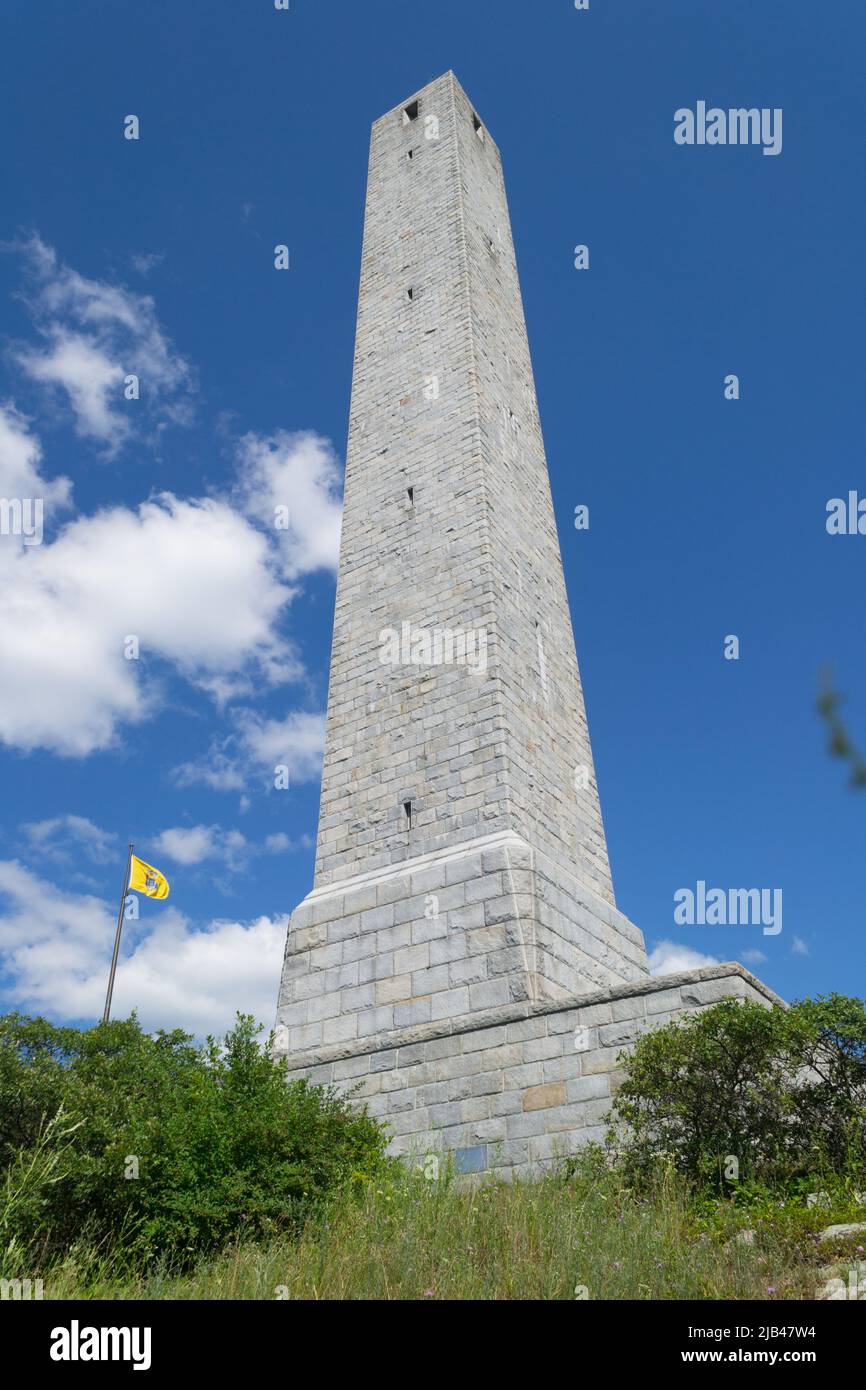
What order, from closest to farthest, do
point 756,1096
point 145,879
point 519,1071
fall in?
point 756,1096
point 519,1071
point 145,879

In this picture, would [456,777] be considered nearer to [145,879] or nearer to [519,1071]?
[519,1071]

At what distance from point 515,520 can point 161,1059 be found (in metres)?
9.54

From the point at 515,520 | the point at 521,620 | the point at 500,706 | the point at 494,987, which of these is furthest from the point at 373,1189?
the point at 515,520

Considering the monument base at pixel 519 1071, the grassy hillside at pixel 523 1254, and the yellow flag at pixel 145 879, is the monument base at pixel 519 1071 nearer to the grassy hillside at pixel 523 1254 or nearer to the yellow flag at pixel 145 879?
the grassy hillside at pixel 523 1254

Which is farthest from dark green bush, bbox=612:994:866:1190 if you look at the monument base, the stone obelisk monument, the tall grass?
the stone obelisk monument

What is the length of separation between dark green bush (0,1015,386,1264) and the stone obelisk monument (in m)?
1.51

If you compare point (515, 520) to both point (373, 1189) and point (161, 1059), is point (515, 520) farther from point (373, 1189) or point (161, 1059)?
point (373, 1189)

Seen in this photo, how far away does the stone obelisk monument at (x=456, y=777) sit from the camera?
10.4 meters

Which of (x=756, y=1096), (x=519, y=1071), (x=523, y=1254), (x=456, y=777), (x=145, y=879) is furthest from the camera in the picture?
(x=145, y=879)

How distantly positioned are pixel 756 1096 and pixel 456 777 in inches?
227

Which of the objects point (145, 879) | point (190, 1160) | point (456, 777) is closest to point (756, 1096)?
point (190, 1160)

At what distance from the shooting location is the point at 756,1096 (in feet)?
27.5

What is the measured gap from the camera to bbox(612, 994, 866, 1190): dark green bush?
316 inches

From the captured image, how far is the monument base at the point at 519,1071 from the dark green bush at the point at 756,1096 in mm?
792
